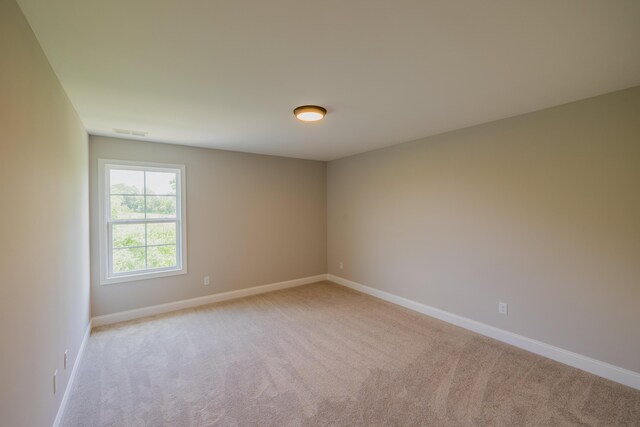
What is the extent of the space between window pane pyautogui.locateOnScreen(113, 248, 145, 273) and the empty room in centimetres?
3

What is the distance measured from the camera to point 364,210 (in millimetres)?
4801

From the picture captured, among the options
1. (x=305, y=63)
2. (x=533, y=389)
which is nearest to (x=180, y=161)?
(x=305, y=63)

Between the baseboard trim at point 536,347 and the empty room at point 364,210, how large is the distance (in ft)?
0.06

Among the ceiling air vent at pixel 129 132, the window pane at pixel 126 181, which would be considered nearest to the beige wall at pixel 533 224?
the ceiling air vent at pixel 129 132

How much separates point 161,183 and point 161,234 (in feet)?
2.36

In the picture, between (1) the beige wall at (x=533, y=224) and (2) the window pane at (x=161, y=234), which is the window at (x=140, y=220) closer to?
(2) the window pane at (x=161, y=234)

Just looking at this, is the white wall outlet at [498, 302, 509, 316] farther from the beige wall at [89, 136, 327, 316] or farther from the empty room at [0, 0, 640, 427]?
the beige wall at [89, 136, 327, 316]

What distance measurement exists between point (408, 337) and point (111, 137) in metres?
4.33

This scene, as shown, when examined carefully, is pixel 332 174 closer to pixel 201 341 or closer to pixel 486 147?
pixel 486 147

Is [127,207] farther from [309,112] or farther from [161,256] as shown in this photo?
[309,112]

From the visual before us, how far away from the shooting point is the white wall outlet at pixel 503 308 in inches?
121

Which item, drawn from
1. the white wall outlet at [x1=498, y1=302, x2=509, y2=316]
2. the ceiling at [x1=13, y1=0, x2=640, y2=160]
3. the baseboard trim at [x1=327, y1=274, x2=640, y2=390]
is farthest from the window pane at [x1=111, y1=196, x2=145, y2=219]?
the white wall outlet at [x1=498, y1=302, x2=509, y2=316]

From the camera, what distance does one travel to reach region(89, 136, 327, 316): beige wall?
12.3 ft

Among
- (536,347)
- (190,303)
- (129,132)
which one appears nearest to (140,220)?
(129,132)
